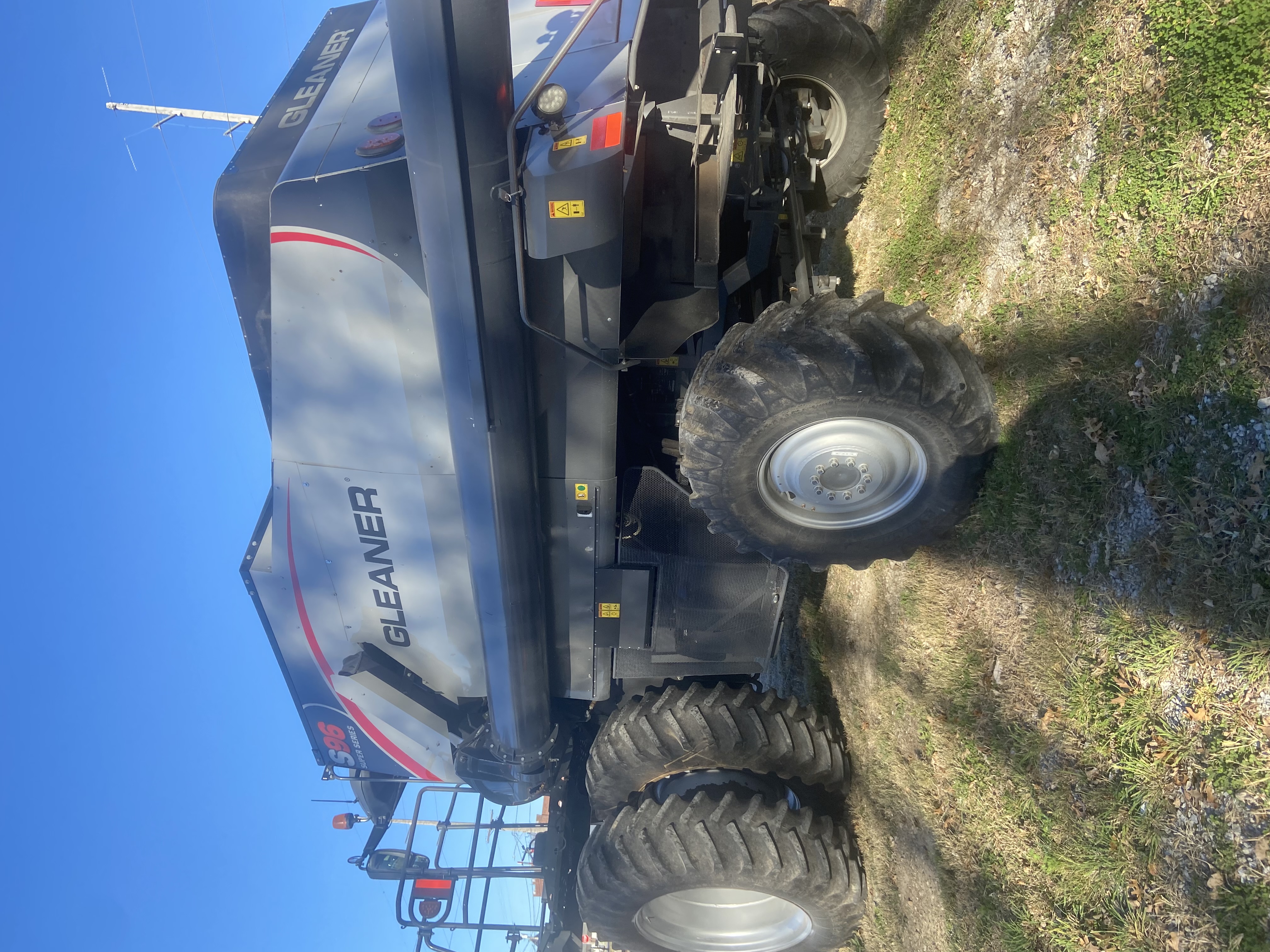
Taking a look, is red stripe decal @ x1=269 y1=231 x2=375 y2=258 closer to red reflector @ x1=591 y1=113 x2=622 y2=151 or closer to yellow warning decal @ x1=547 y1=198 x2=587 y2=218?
yellow warning decal @ x1=547 y1=198 x2=587 y2=218

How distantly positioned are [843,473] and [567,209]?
59.6 inches

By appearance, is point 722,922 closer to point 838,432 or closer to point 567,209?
point 838,432

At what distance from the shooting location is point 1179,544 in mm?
2236

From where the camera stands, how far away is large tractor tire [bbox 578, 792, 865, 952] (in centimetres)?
316

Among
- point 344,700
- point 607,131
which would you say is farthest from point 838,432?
point 344,700

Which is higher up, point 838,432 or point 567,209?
point 567,209

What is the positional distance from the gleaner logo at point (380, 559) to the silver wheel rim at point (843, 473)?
192 centimetres

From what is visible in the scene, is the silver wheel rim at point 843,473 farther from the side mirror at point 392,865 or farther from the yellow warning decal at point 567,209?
the side mirror at point 392,865

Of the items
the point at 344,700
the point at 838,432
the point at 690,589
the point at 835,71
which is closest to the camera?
the point at 838,432

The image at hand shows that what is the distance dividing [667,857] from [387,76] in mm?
3917

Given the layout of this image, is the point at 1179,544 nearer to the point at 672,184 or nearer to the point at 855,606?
the point at 855,606

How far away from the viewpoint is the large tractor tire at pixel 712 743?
11.3ft

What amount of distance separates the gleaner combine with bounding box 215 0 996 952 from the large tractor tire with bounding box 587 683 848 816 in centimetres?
2

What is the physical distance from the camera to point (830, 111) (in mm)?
4406
